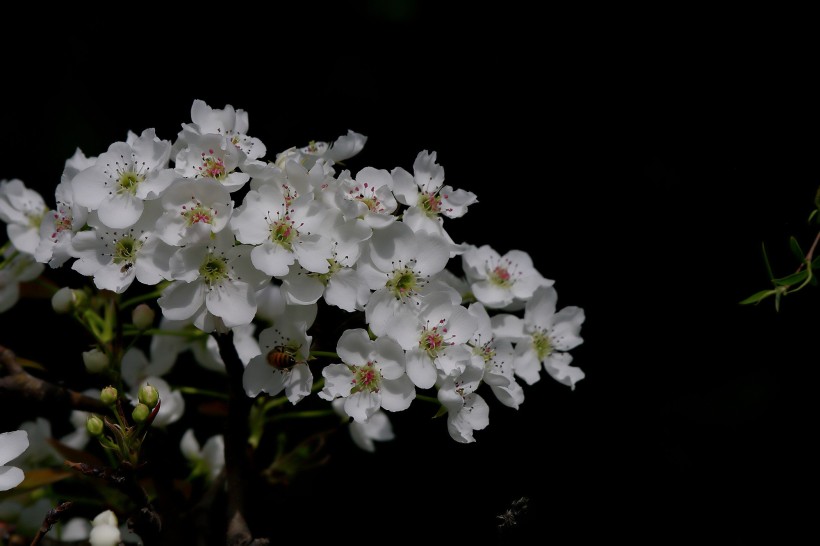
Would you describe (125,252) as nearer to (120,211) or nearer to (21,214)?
(120,211)

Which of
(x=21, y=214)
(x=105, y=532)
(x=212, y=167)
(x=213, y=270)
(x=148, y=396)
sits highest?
(x=21, y=214)

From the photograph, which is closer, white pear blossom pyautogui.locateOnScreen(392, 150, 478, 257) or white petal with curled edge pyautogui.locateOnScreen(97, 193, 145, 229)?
white petal with curled edge pyautogui.locateOnScreen(97, 193, 145, 229)

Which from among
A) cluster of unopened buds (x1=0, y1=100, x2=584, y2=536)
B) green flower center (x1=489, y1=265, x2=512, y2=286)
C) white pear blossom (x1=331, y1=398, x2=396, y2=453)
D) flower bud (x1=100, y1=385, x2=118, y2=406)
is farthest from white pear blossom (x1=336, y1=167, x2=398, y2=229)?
white pear blossom (x1=331, y1=398, x2=396, y2=453)

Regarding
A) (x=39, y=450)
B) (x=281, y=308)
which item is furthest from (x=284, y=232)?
(x=39, y=450)

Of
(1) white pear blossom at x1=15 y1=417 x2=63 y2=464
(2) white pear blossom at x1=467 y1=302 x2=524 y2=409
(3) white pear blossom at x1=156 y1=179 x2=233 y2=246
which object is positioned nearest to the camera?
(3) white pear blossom at x1=156 y1=179 x2=233 y2=246

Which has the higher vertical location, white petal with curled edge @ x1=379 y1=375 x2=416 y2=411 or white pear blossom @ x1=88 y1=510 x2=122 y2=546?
white petal with curled edge @ x1=379 y1=375 x2=416 y2=411

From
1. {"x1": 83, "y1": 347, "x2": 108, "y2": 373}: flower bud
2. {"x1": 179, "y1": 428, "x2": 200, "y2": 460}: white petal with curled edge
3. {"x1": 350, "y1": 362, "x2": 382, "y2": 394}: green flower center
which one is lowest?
{"x1": 350, "y1": 362, "x2": 382, "y2": 394}: green flower center

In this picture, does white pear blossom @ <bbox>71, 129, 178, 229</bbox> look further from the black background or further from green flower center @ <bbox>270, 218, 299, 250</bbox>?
the black background

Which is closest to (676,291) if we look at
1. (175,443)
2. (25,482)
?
(175,443)
